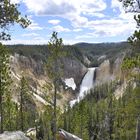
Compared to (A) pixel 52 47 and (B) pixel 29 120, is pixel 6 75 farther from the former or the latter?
(B) pixel 29 120

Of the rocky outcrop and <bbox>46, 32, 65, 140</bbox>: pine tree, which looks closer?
the rocky outcrop

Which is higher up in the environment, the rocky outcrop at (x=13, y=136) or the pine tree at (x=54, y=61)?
the pine tree at (x=54, y=61)

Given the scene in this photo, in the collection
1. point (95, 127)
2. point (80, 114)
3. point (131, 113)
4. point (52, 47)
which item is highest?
point (52, 47)

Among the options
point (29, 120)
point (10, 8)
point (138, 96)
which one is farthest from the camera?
point (29, 120)

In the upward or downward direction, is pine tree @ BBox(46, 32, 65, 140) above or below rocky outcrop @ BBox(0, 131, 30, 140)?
above

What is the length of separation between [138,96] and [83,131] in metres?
61.2

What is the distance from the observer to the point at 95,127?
115m

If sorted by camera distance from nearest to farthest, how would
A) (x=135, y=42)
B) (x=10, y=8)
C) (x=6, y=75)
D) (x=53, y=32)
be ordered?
(x=10, y=8) → (x=135, y=42) → (x=53, y=32) → (x=6, y=75)

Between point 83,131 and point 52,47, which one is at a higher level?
point 52,47

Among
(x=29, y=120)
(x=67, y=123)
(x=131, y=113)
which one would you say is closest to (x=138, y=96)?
(x=131, y=113)

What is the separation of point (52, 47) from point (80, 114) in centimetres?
A: 4711

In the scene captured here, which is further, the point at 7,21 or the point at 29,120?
the point at 29,120

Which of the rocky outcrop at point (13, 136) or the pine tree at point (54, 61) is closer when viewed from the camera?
the rocky outcrop at point (13, 136)

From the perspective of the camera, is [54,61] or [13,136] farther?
[54,61]
